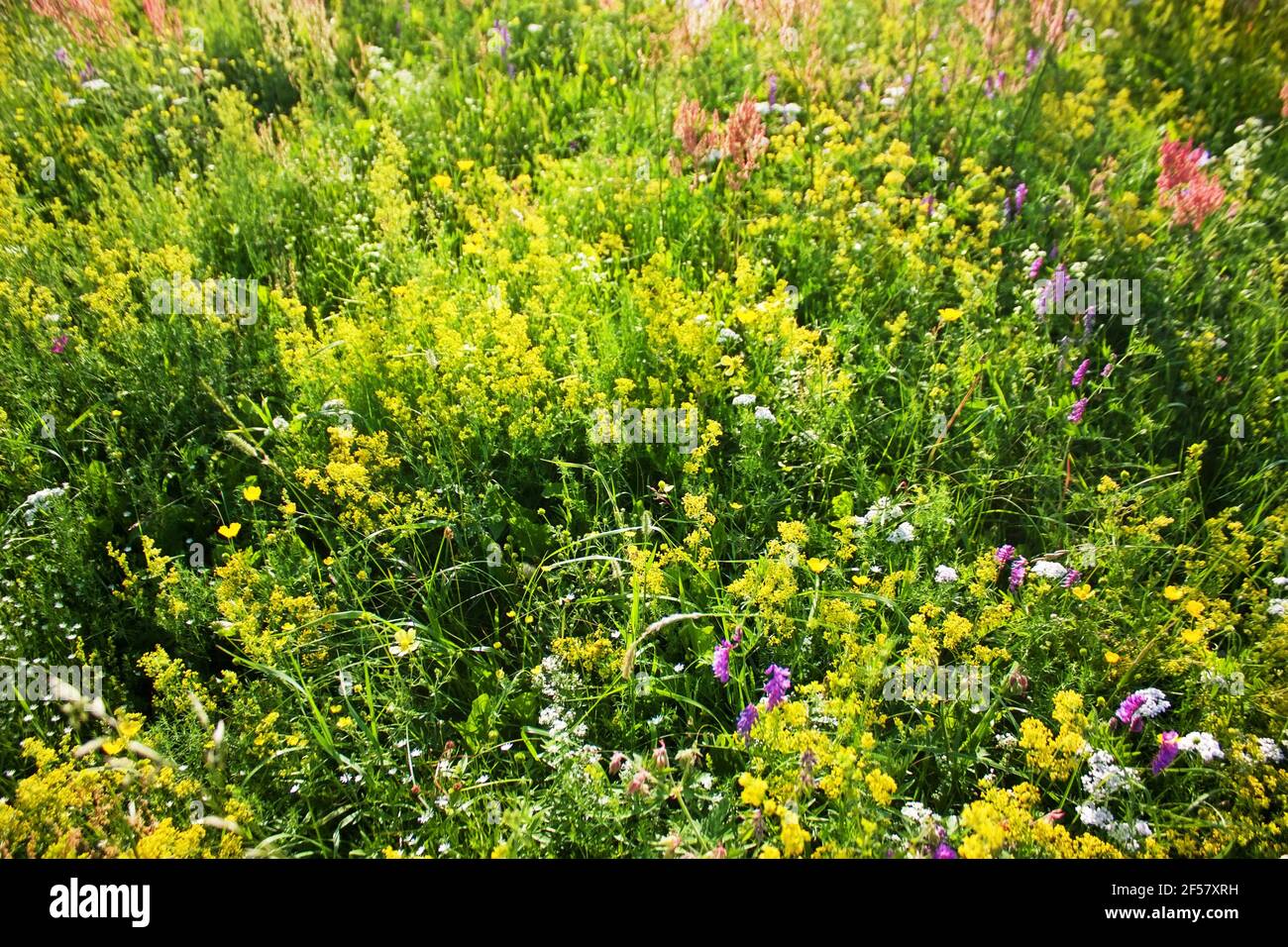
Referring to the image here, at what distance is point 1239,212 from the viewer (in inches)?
154

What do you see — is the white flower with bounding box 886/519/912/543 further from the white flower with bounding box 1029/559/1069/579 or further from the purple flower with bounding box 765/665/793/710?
the purple flower with bounding box 765/665/793/710

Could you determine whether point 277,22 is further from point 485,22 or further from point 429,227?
point 429,227

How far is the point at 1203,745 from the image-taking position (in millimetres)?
2236

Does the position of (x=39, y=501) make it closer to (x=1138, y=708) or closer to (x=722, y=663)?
(x=722, y=663)

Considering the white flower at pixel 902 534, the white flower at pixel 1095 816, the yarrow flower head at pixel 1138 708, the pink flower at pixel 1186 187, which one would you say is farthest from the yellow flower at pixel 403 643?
the pink flower at pixel 1186 187

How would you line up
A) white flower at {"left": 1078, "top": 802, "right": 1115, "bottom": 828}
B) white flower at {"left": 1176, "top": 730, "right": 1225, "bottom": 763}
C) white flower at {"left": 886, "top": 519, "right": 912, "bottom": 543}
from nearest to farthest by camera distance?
white flower at {"left": 1078, "top": 802, "right": 1115, "bottom": 828} < white flower at {"left": 1176, "top": 730, "right": 1225, "bottom": 763} < white flower at {"left": 886, "top": 519, "right": 912, "bottom": 543}

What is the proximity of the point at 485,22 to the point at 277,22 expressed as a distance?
129 cm

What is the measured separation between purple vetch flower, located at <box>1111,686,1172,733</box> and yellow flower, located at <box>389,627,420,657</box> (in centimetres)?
193

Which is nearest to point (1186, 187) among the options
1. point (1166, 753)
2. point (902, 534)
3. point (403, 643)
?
point (902, 534)

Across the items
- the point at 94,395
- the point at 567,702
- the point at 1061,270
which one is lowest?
the point at 567,702

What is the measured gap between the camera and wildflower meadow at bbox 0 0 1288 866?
7.48 feet

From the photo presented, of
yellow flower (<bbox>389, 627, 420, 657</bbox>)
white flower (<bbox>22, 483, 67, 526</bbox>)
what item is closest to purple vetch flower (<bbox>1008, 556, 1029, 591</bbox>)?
yellow flower (<bbox>389, 627, 420, 657</bbox>)
